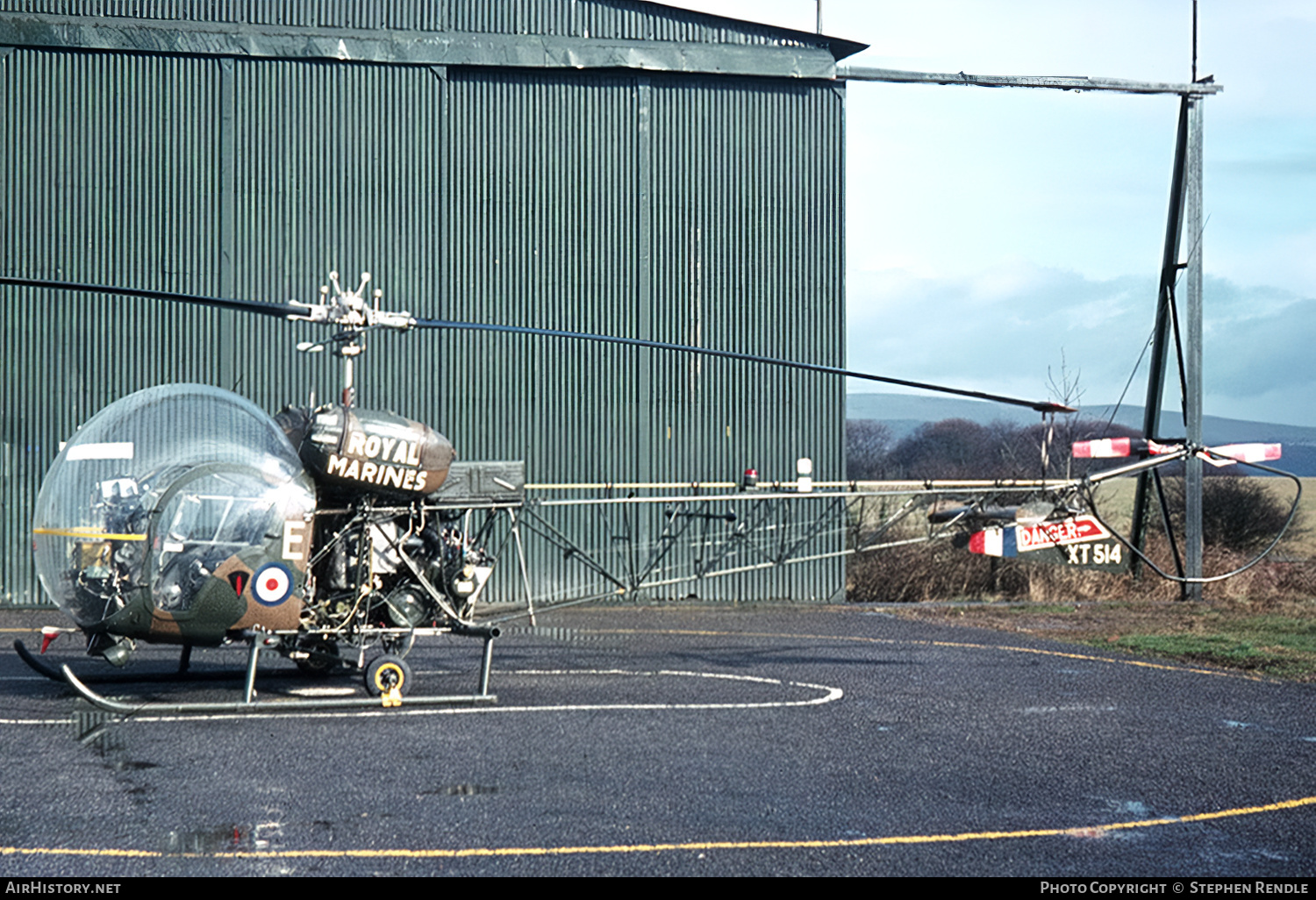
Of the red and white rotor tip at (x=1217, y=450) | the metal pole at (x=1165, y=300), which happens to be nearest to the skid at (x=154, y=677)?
the red and white rotor tip at (x=1217, y=450)

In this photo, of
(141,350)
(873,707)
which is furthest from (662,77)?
(873,707)

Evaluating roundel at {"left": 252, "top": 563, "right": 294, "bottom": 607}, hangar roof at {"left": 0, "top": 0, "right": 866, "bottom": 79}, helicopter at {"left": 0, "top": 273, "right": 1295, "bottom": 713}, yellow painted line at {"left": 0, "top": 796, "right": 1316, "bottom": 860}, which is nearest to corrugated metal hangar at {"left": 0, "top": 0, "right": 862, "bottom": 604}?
hangar roof at {"left": 0, "top": 0, "right": 866, "bottom": 79}

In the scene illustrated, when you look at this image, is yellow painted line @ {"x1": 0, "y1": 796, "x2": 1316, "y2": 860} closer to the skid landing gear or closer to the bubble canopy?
the skid landing gear

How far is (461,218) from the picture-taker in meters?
19.6

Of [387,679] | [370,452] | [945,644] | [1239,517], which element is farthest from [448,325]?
[1239,517]

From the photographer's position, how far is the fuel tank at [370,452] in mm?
10148

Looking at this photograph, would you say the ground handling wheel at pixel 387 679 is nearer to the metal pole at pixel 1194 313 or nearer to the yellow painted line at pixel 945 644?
the yellow painted line at pixel 945 644

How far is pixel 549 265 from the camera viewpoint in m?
19.8

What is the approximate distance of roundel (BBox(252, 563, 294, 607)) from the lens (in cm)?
991

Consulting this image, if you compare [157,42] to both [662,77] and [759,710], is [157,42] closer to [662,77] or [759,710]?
[662,77]

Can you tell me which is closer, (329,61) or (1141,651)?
(1141,651)

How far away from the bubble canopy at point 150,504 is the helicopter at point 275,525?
0.04ft

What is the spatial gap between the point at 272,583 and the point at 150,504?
1.19 m
